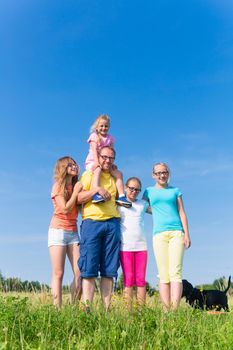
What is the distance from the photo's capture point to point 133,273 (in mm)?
7793

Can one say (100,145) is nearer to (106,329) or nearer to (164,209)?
(164,209)

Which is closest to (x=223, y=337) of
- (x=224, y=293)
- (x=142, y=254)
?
(x=142, y=254)

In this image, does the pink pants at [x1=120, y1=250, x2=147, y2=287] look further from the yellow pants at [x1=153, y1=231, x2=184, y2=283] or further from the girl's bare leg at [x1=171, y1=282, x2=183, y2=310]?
the girl's bare leg at [x1=171, y1=282, x2=183, y2=310]

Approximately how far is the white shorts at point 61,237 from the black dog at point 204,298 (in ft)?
8.15

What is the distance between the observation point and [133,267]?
7785mm

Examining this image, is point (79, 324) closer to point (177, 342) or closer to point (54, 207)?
point (177, 342)

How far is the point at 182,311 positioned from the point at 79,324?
5.43 feet

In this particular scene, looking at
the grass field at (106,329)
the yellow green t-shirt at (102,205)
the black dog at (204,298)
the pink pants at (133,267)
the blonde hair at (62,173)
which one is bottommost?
the grass field at (106,329)

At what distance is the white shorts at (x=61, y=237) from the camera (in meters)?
7.80

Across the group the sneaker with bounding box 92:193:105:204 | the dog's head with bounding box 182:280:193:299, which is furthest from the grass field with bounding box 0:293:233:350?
the dog's head with bounding box 182:280:193:299

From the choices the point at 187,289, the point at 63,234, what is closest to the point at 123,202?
the point at 63,234

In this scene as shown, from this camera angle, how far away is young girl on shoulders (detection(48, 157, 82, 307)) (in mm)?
7816

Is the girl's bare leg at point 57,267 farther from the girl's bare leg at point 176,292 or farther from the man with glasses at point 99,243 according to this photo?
the girl's bare leg at point 176,292

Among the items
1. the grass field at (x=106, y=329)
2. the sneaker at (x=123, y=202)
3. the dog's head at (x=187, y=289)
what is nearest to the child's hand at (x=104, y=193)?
the sneaker at (x=123, y=202)
